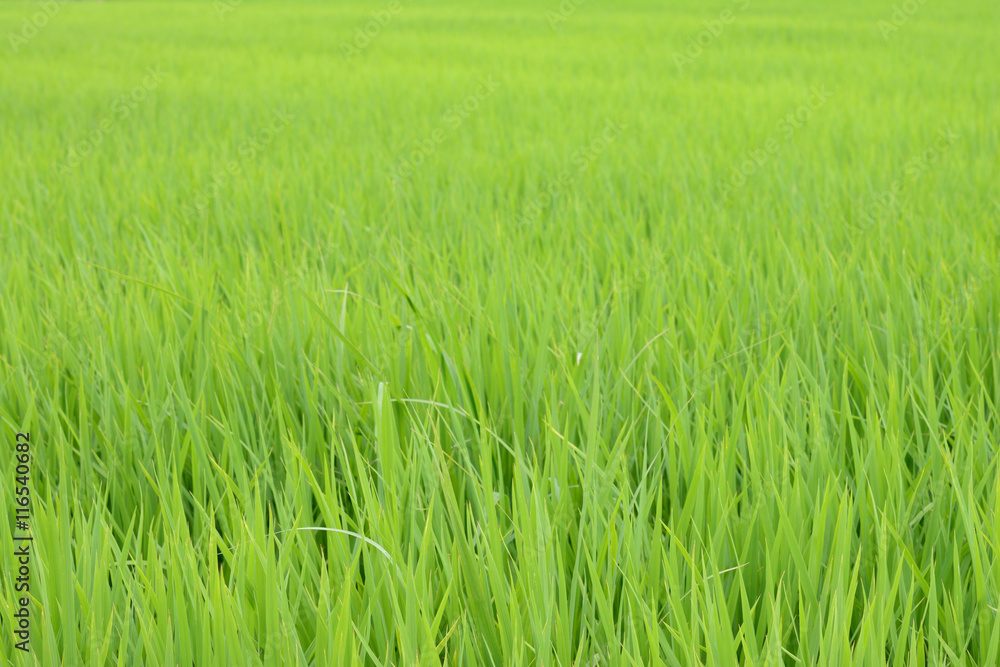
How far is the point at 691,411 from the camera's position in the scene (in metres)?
0.94

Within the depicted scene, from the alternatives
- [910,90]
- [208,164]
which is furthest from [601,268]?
[910,90]

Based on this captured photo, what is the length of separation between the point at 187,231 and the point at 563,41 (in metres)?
5.92

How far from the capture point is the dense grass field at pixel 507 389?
56 cm

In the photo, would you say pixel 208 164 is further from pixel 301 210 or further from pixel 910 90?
pixel 910 90

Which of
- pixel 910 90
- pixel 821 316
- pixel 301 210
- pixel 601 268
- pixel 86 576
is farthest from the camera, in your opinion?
pixel 910 90

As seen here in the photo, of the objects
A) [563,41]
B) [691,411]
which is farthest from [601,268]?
[563,41]

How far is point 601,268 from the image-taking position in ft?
5.15

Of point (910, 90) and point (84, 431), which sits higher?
point (910, 90)

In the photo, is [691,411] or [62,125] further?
[62,125]

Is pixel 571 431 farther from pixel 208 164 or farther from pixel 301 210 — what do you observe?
pixel 208 164

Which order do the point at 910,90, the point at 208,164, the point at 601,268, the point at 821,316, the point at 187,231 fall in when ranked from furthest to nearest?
the point at 910,90 → the point at 208,164 → the point at 187,231 → the point at 601,268 → the point at 821,316

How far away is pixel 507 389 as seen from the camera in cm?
92

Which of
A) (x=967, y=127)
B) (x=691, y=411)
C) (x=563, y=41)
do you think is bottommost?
A: (x=691, y=411)

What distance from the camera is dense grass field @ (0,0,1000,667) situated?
21.9 inches
